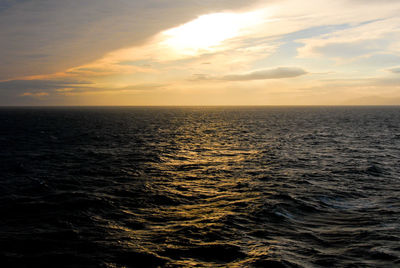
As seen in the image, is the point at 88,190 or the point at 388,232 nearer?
the point at 388,232

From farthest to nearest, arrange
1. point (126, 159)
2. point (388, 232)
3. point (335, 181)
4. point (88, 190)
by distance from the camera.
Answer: point (126, 159) < point (335, 181) < point (88, 190) < point (388, 232)

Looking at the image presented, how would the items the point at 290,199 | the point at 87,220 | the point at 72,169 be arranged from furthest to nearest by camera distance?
1. the point at 72,169
2. the point at 290,199
3. the point at 87,220

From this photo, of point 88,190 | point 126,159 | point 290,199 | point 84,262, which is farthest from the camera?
point 126,159

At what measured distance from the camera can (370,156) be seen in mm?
37031

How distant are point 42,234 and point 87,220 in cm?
251

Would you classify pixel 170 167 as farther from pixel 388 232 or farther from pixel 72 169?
pixel 388 232

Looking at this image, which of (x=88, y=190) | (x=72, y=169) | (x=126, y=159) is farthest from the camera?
(x=126, y=159)

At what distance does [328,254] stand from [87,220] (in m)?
13.0

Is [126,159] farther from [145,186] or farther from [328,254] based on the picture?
[328,254]

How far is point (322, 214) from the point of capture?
57.4ft

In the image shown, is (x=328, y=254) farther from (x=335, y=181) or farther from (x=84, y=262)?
(x=335, y=181)

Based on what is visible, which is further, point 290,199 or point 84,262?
point 290,199

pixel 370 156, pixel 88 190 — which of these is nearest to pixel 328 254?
pixel 88 190

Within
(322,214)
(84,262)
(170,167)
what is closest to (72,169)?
(170,167)
